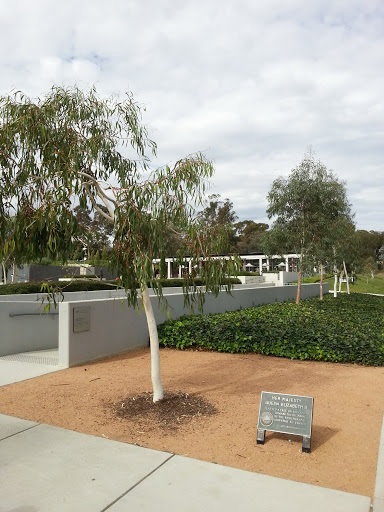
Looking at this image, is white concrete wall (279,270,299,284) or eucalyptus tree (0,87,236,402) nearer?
eucalyptus tree (0,87,236,402)

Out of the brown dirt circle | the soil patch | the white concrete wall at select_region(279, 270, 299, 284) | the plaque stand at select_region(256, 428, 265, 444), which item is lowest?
the brown dirt circle

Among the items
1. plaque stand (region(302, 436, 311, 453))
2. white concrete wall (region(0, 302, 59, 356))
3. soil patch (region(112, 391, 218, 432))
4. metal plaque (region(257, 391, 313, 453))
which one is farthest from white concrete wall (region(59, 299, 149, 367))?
plaque stand (region(302, 436, 311, 453))

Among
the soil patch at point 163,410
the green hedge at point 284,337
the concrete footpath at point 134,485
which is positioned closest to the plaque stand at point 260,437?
the concrete footpath at point 134,485

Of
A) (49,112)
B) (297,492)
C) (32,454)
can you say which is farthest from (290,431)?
(49,112)

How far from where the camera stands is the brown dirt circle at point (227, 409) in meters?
4.07

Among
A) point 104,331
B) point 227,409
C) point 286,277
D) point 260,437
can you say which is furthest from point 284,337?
point 286,277

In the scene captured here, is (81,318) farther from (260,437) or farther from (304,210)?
(304,210)

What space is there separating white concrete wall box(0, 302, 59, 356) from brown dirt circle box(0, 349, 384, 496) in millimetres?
2150

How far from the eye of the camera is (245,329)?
9.48 metres

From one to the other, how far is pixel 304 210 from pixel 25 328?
1085 centimetres

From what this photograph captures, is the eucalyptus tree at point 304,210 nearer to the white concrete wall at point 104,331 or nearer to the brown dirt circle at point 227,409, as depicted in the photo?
the white concrete wall at point 104,331

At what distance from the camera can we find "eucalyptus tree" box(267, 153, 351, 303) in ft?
53.2

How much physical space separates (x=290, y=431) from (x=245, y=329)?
517 centimetres

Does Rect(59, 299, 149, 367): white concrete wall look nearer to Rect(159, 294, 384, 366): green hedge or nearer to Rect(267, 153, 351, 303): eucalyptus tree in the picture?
Rect(159, 294, 384, 366): green hedge
